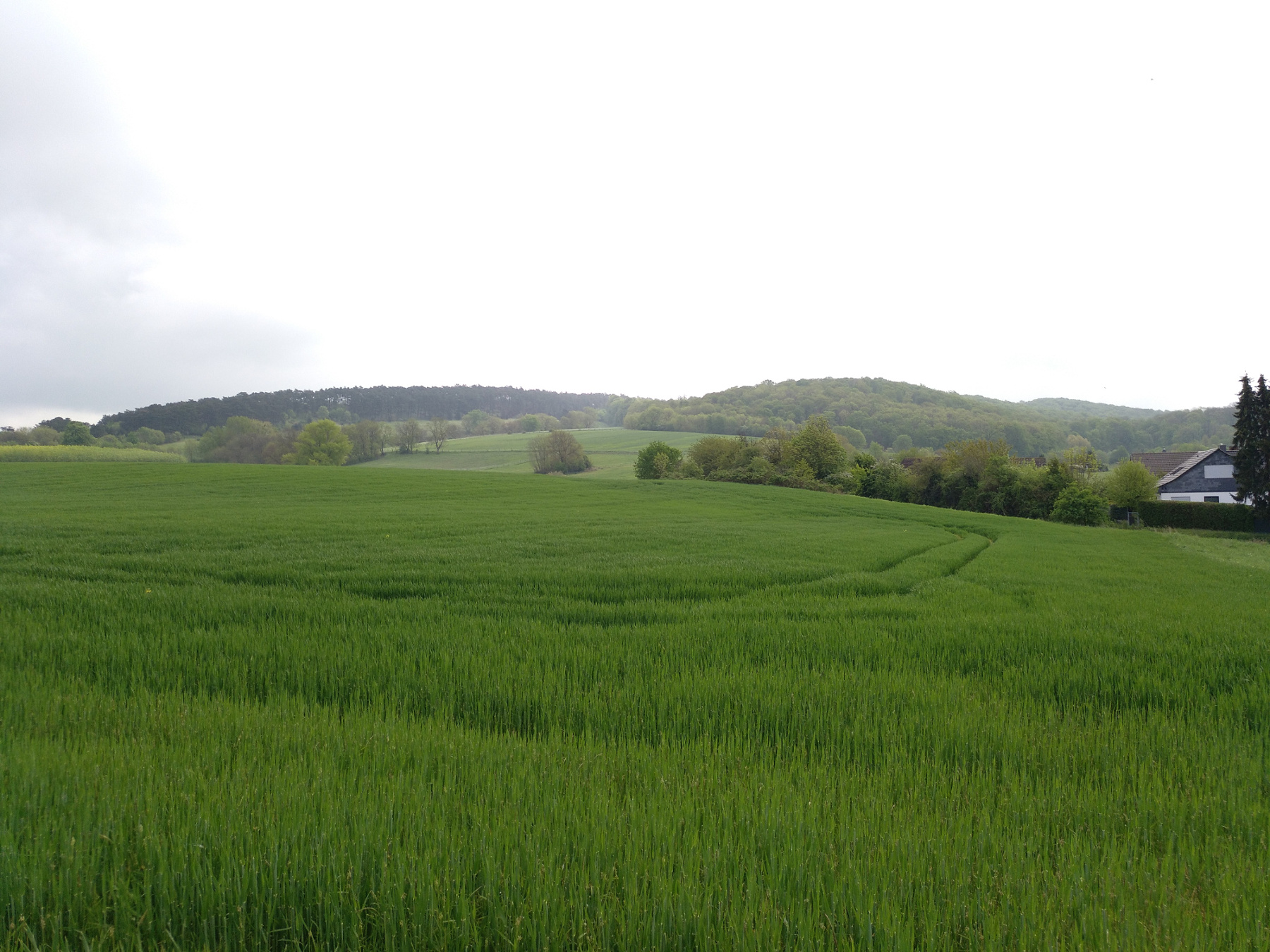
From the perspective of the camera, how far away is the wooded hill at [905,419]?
137750mm

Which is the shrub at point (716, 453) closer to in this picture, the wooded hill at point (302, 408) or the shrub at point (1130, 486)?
the shrub at point (1130, 486)

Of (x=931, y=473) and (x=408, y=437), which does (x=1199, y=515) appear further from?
(x=408, y=437)

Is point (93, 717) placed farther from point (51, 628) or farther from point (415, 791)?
point (51, 628)

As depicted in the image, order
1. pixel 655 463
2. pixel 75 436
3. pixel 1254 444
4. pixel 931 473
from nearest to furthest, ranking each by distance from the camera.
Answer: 1. pixel 1254 444
2. pixel 931 473
3. pixel 655 463
4. pixel 75 436

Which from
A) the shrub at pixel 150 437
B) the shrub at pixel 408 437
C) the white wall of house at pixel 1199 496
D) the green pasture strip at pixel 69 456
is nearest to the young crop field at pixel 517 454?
the shrub at pixel 408 437

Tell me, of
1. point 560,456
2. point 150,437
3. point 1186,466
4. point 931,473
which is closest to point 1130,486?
point 931,473

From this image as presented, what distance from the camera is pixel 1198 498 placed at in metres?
75.7

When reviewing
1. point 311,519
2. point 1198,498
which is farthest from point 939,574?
point 1198,498

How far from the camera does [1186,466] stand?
3078 inches

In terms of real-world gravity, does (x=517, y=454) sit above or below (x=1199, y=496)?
above

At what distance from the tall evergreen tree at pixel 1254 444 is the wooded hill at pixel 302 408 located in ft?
466

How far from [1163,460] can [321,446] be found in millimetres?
132039

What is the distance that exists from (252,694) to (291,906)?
4.00 m

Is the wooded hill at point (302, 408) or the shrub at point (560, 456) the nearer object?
the shrub at point (560, 456)
